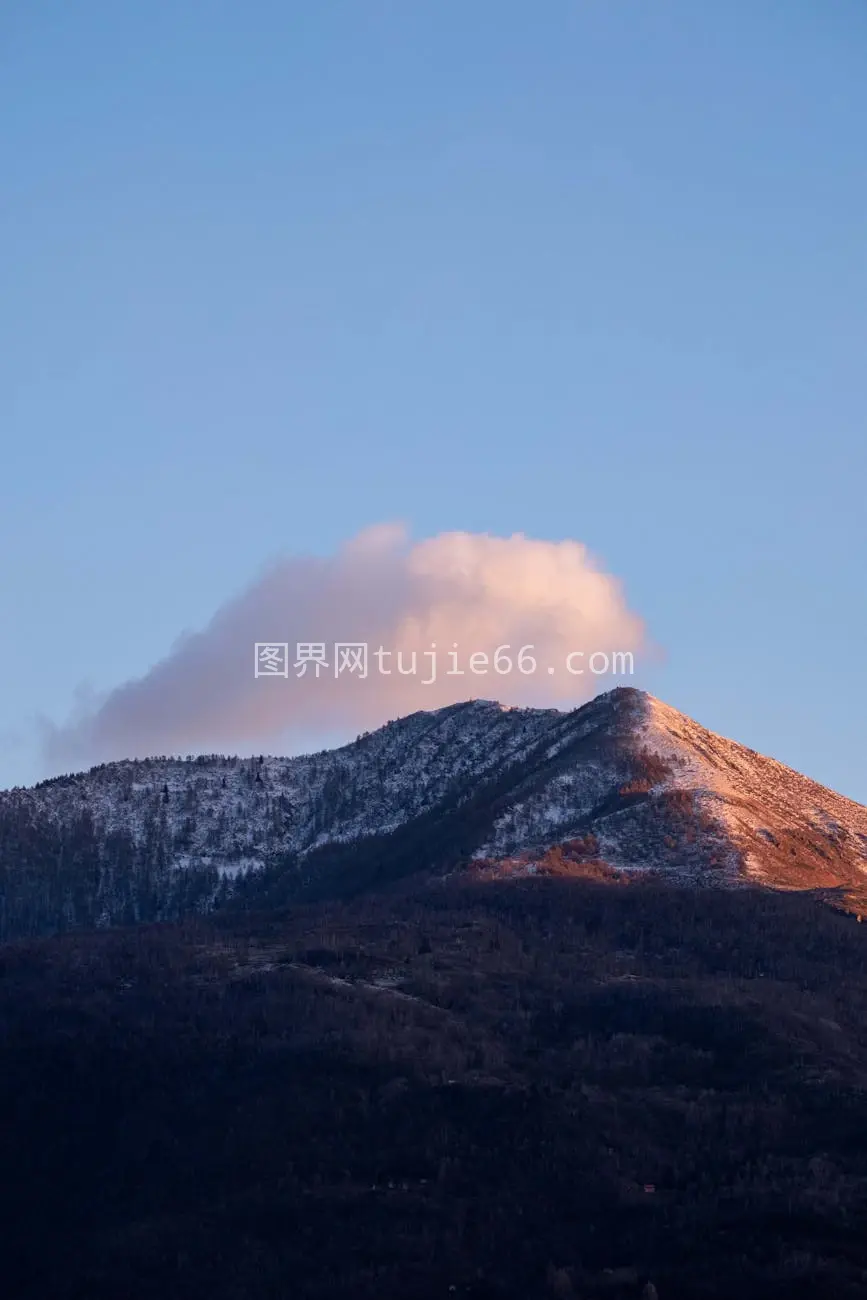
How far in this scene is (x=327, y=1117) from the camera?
118375mm

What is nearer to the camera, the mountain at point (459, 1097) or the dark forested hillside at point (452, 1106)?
the dark forested hillside at point (452, 1106)

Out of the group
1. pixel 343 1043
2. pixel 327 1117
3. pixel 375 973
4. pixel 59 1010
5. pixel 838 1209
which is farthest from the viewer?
pixel 375 973

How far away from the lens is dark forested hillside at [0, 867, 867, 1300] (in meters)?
98.2

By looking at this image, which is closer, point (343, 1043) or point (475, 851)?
point (343, 1043)

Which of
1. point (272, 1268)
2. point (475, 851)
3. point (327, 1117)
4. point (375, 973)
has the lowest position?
point (272, 1268)

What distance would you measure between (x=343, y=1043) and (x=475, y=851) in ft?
216

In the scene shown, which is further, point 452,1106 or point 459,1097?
point 459,1097

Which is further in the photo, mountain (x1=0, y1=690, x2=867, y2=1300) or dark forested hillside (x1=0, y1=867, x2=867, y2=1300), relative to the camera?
mountain (x1=0, y1=690, x2=867, y2=1300)

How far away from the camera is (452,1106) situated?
119500 mm

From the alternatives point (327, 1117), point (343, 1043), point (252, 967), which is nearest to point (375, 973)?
point (252, 967)

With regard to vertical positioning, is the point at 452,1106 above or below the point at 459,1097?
below

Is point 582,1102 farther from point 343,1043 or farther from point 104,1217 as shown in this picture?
point 104,1217

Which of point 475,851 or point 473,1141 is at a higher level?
point 475,851

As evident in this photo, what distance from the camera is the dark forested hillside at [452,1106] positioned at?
322ft
